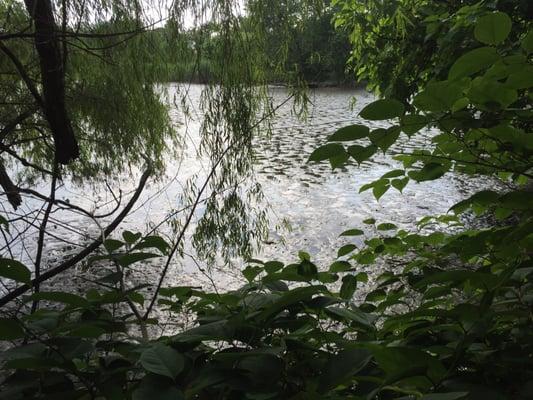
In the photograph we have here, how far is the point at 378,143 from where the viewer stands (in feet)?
1.94

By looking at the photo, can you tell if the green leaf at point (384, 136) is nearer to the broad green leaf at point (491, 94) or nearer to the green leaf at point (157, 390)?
the broad green leaf at point (491, 94)

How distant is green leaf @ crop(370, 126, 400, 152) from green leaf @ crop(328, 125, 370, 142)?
0.08 ft

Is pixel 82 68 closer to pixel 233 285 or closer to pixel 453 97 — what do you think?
pixel 233 285

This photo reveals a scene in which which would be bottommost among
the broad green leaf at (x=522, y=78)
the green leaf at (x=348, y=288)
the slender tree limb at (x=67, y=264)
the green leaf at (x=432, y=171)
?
the slender tree limb at (x=67, y=264)

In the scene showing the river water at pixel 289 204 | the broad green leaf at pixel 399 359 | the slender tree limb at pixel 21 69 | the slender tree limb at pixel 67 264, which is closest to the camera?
the broad green leaf at pixel 399 359

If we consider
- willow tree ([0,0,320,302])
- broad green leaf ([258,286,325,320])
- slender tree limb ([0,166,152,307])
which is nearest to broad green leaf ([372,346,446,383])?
broad green leaf ([258,286,325,320])

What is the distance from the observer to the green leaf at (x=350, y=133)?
55cm

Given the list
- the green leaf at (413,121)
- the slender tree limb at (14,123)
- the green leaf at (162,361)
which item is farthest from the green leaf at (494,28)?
the slender tree limb at (14,123)

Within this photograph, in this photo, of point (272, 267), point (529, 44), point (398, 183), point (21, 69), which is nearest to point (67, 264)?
point (21, 69)

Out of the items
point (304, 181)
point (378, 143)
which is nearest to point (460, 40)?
point (378, 143)

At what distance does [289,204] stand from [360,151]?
5044 millimetres

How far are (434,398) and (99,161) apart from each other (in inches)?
135

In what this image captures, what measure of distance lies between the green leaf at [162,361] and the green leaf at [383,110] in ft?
1.22

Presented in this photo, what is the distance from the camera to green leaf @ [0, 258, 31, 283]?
547 mm
